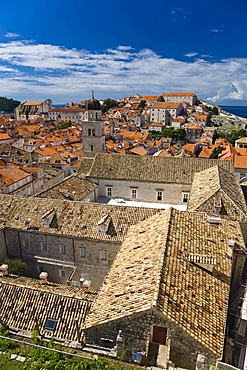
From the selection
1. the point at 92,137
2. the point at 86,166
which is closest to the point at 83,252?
the point at 86,166

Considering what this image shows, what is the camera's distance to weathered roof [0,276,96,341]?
13.9 meters

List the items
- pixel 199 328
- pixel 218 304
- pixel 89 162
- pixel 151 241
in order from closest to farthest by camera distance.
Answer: pixel 199 328
pixel 218 304
pixel 151 241
pixel 89 162

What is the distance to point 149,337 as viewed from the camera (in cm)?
1070

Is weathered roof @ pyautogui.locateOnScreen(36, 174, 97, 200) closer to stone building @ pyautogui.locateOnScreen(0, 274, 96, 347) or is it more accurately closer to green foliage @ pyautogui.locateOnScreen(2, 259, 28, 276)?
green foliage @ pyautogui.locateOnScreen(2, 259, 28, 276)

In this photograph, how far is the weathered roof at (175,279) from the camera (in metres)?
10.9

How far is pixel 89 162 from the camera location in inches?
1590

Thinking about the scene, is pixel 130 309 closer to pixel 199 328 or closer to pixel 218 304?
pixel 199 328

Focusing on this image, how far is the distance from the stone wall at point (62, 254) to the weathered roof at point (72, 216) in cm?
47

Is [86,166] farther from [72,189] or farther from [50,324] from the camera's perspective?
[50,324]

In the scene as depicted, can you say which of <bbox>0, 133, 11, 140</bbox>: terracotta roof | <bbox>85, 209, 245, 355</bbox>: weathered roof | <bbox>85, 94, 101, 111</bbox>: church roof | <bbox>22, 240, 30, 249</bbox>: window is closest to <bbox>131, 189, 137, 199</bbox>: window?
<bbox>85, 94, 101, 111</bbox>: church roof

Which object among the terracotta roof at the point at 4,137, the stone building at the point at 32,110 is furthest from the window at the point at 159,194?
the stone building at the point at 32,110

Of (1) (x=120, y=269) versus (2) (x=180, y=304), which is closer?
(2) (x=180, y=304)

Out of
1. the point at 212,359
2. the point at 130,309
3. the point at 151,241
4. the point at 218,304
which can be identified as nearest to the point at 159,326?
the point at 130,309

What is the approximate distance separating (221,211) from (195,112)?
13902 centimetres
